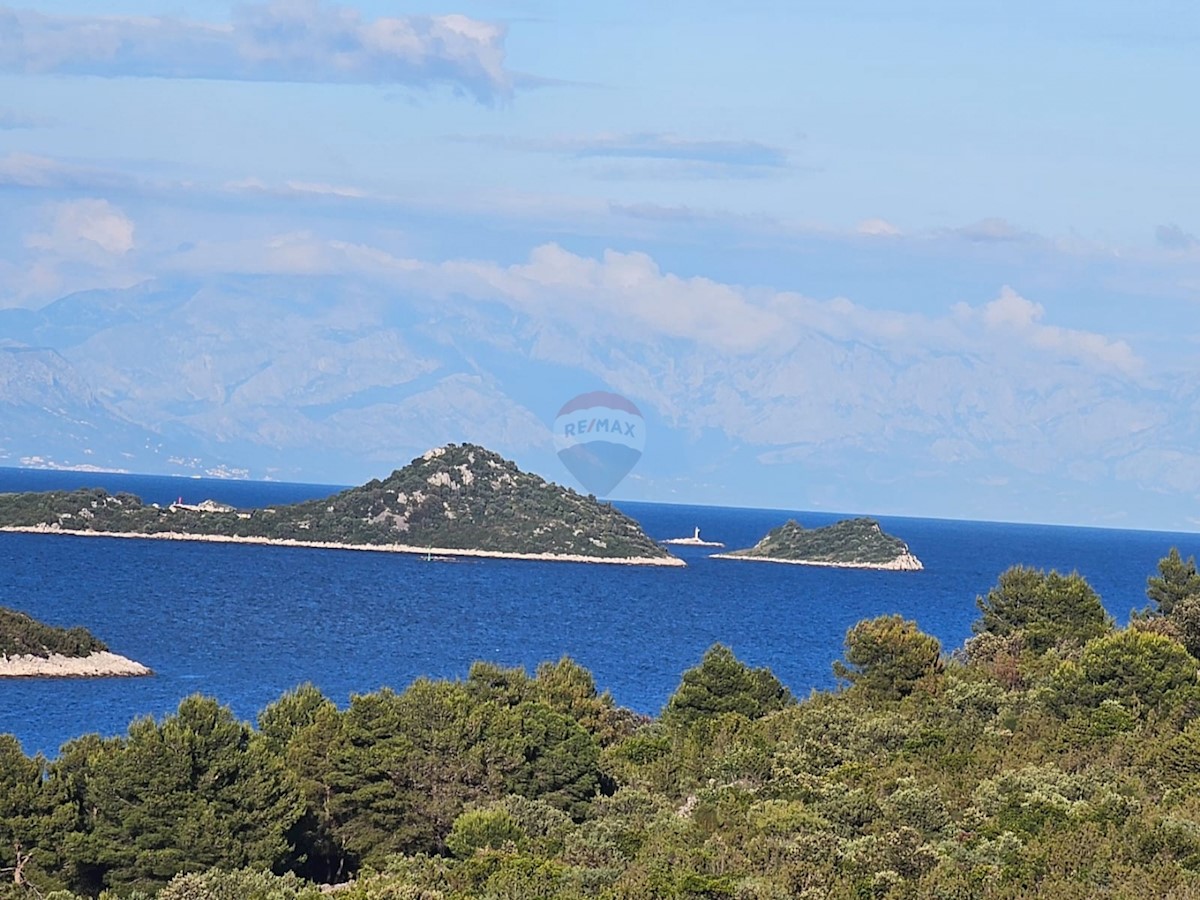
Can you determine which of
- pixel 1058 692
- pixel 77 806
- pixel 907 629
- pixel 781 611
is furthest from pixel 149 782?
pixel 781 611

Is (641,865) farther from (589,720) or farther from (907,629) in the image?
(907,629)

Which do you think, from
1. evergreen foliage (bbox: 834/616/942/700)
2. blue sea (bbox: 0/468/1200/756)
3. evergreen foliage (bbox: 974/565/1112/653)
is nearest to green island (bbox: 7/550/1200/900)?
evergreen foliage (bbox: 834/616/942/700)

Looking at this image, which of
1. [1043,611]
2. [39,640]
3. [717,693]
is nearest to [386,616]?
[39,640]

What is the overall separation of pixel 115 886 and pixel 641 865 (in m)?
10.6

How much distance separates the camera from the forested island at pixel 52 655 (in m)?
77.4

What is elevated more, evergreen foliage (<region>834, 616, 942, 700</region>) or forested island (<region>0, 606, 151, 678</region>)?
evergreen foliage (<region>834, 616, 942, 700</region>)

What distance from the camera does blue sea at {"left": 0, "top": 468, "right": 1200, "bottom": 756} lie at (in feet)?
250

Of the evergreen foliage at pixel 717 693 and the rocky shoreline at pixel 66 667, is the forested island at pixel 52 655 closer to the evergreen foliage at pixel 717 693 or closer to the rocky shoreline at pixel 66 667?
the rocky shoreline at pixel 66 667

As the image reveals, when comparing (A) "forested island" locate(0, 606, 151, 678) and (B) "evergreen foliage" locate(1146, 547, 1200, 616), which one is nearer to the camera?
(B) "evergreen foliage" locate(1146, 547, 1200, 616)

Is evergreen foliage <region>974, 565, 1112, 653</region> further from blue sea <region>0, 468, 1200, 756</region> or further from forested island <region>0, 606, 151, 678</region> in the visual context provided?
forested island <region>0, 606, 151, 678</region>

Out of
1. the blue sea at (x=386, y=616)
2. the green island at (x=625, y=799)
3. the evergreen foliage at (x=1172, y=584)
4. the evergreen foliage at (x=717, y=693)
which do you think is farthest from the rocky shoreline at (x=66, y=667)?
the evergreen foliage at (x=1172, y=584)

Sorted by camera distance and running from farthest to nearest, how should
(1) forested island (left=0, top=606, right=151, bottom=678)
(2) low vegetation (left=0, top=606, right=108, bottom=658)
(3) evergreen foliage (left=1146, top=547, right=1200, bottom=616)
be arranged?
1. (2) low vegetation (left=0, top=606, right=108, bottom=658)
2. (1) forested island (left=0, top=606, right=151, bottom=678)
3. (3) evergreen foliage (left=1146, top=547, right=1200, bottom=616)

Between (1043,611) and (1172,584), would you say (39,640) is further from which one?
(1172,584)

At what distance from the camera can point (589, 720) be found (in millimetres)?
48500
